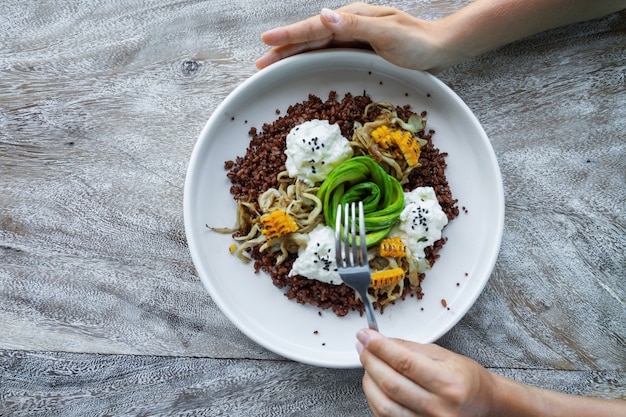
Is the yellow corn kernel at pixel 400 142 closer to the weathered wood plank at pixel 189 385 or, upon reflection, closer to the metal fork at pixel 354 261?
the metal fork at pixel 354 261

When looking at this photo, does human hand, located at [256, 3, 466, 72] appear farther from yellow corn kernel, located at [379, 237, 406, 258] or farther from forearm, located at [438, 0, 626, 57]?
yellow corn kernel, located at [379, 237, 406, 258]

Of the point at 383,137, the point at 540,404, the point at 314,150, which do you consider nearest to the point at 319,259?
the point at 314,150

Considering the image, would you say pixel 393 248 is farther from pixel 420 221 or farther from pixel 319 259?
pixel 319 259

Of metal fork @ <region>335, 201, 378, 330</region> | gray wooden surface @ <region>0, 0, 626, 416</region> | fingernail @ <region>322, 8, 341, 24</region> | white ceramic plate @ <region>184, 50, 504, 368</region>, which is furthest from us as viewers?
gray wooden surface @ <region>0, 0, 626, 416</region>

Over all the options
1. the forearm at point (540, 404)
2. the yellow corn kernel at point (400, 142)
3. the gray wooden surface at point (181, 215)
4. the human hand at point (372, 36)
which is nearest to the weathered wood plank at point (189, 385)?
the gray wooden surface at point (181, 215)

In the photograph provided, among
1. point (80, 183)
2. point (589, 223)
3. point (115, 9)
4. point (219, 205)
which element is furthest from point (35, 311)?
point (589, 223)

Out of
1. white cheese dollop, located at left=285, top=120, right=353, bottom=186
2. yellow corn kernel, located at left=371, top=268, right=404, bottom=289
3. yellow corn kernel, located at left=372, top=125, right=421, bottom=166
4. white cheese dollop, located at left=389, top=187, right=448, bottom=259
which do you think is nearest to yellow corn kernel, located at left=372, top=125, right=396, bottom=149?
yellow corn kernel, located at left=372, top=125, right=421, bottom=166
